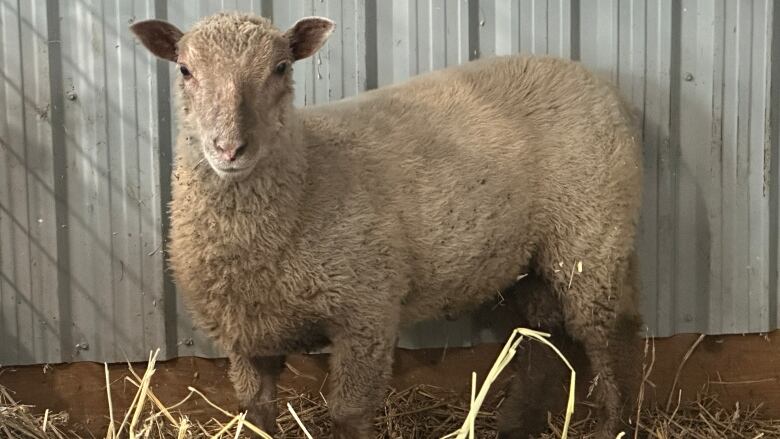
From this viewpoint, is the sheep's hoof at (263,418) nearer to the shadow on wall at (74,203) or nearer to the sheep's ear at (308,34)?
the shadow on wall at (74,203)

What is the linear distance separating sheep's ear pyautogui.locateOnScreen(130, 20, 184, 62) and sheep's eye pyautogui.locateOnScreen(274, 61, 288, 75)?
43cm

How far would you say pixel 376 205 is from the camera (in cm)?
392

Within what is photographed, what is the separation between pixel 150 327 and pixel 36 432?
2.34ft

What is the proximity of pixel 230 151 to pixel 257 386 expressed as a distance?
1.18 m

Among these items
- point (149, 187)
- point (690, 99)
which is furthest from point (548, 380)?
point (149, 187)

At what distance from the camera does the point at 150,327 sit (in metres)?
4.57

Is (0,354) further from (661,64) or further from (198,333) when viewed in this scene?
(661,64)

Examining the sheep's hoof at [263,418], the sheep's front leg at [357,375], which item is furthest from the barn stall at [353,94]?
the sheep's front leg at [357,375]

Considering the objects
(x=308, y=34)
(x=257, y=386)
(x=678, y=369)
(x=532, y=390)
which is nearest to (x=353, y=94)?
(x=308, y=34)

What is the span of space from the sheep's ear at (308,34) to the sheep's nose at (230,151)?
63cm

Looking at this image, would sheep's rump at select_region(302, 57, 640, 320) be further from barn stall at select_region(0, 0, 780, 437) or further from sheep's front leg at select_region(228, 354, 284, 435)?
sheep's front leg at select_region(228, 354, 284, 435)

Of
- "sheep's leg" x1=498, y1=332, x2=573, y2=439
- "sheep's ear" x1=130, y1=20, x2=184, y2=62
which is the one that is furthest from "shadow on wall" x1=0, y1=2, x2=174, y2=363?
"sheep's leg" x1=498, y1=332, x2=573, y2=439

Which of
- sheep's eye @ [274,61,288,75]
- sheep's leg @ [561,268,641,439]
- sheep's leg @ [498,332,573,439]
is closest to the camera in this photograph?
sheep's eye @ [274,61,288,75]

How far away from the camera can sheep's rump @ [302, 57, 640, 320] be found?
4.04m
